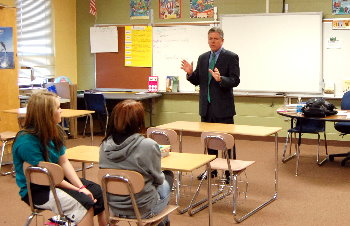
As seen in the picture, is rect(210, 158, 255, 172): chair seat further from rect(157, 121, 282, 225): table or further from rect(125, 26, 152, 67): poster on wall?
rect(125, 26, 152, 67): poster on wall

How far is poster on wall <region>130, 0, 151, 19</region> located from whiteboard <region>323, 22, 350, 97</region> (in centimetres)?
285

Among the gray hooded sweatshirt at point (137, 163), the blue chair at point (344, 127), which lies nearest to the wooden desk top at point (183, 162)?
the gray hooded sweatshirt at point (137, 163)

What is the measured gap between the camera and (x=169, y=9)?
8.35 metres

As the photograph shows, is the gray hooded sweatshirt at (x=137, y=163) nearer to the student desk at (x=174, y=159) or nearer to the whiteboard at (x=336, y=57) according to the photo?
the student desk at (x=174, y=159)

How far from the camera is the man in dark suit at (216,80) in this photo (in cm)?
516

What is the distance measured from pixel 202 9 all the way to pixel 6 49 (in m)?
3.05

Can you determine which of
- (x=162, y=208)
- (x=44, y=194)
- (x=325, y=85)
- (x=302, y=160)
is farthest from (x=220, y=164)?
(x=325, y=85)

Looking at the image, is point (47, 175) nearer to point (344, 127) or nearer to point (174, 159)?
point (174, 159)

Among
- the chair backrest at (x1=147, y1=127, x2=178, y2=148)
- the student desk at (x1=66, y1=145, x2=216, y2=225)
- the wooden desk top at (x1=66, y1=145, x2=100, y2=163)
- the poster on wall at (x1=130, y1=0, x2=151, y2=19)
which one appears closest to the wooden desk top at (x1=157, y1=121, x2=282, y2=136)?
the chair backrest at (x1=147, y1=127, x2=178, y2=148)

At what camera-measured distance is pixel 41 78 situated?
8.28 metres

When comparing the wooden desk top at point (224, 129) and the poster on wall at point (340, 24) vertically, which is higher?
the poster on wall at point (340, 24)

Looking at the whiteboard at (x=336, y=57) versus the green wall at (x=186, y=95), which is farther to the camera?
the green wall at (x=186, y=95)

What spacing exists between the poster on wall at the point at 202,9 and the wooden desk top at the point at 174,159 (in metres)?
4.68

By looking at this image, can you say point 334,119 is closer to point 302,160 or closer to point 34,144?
point 302,160
